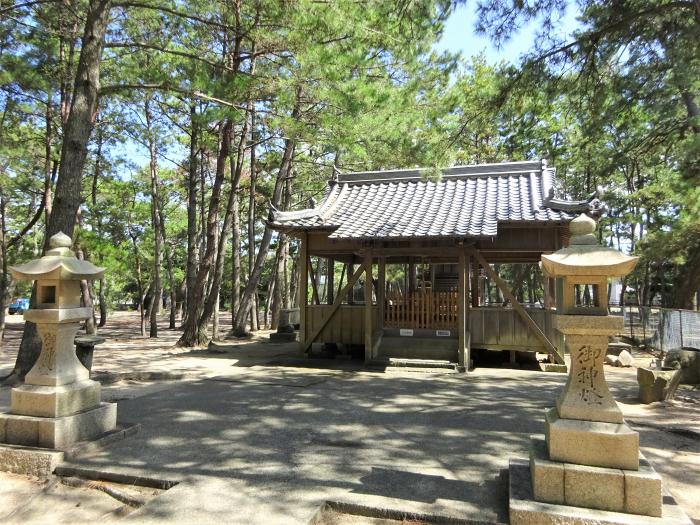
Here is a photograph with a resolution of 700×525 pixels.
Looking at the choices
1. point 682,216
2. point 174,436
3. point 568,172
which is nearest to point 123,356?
point 174,436

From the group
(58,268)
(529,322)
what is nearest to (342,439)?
(58,268)

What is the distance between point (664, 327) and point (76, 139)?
49.7 feet

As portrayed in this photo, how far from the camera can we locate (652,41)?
634cm

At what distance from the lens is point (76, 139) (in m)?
7.14

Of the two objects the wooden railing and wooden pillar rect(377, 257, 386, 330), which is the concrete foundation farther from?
wooden pillar rect(377, 257, 386, 330)

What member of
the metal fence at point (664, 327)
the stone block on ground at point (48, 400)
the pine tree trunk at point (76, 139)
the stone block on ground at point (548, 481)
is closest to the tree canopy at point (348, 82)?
the pine tree trunk at point (76, 139)

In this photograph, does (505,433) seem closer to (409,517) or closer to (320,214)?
(409,517)

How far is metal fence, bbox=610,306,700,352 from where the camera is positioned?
1129 centimetres

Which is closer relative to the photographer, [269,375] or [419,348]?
[269,375]

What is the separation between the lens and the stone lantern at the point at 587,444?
2967 mm

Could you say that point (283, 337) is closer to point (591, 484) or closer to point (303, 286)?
point (303, 286)

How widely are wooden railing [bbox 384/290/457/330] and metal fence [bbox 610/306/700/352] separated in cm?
350

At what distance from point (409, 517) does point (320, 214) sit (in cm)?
886

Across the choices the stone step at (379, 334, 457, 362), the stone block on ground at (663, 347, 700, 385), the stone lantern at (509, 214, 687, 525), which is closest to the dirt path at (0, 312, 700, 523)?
the stone block on ground at (663, 347, 700, 385)
